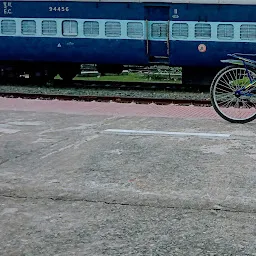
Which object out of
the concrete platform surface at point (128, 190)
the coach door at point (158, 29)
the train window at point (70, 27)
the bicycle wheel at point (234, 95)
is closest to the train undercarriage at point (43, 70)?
the train window at point (70, 27)

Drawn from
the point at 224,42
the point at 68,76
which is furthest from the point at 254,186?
the point at 68,76

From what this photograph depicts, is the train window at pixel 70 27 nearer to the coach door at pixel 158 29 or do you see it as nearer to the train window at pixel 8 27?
the train window at pixel 8 27

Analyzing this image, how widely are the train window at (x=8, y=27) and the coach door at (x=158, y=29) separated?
3.42 metres

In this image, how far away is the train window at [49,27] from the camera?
15.1 m

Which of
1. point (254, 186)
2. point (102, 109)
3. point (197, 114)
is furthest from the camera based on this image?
point (102, 109)

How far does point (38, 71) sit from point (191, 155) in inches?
437

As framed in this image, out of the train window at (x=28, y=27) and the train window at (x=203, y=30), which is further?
the train window at (x=28, y=27)

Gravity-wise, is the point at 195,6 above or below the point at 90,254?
above

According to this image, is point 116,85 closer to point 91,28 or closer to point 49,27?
point 91,28

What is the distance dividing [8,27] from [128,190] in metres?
11.7

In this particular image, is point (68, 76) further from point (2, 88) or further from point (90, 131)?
point (90, 131)

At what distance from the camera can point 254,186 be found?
4.61 meters

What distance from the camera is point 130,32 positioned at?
14641mm


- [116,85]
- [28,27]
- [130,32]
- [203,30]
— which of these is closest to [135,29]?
[130,32]
